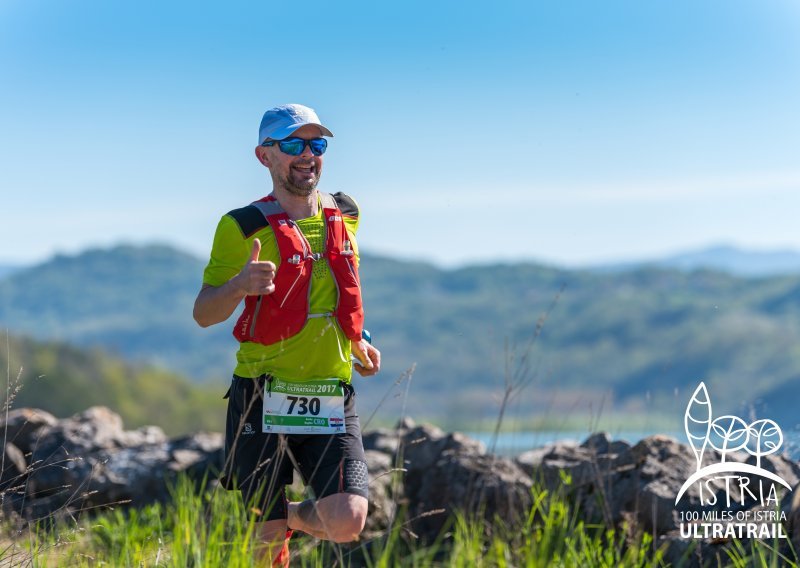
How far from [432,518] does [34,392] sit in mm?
124798

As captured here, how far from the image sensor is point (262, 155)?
4.55 m

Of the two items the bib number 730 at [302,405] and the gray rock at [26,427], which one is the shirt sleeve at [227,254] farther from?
the gray rock at [26,427]

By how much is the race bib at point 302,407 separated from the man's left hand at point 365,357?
11.0 inches

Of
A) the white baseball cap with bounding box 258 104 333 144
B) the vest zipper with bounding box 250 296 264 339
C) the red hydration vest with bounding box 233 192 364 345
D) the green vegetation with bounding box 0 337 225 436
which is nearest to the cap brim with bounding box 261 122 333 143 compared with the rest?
the white baseball cap with bounding box 258 104 333 144

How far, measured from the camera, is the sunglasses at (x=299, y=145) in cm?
438

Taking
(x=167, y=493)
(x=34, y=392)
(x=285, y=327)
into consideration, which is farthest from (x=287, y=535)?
(x=34, y=392)

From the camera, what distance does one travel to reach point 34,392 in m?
125

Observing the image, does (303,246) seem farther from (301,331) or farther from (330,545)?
(330,545)

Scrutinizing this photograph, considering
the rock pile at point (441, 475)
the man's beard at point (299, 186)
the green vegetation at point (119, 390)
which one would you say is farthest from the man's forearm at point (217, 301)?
the green vegetation at point (119, 390)

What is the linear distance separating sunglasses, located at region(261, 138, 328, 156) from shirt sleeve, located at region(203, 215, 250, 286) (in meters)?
0.36

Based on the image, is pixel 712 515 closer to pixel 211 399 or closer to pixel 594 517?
pixel 594 517

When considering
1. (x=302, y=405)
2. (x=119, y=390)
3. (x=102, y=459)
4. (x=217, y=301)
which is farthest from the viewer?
(x=119, y=390)

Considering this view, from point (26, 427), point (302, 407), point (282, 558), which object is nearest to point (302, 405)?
point (302, 407)

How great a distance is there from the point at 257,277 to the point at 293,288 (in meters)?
0.37
